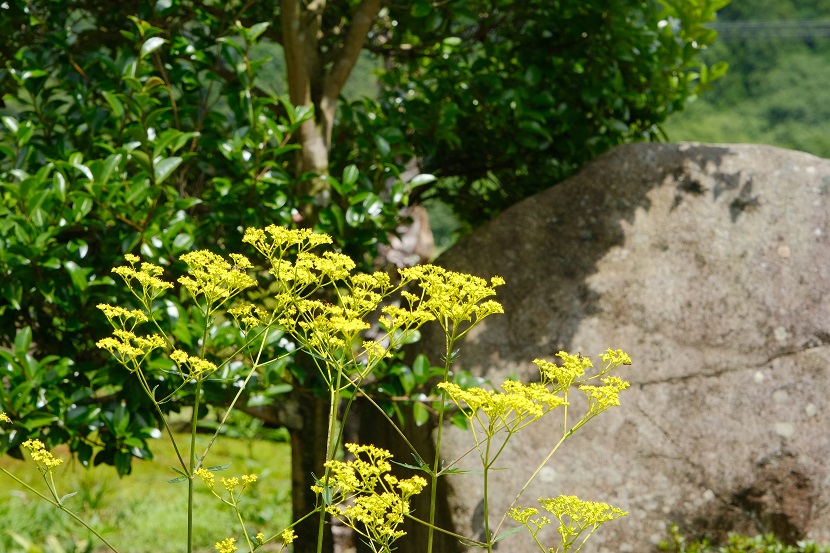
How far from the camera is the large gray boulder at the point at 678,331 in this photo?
332 centimetres

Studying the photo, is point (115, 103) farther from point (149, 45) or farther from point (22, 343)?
point (22, 343)

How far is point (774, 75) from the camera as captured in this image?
28172 millimetres

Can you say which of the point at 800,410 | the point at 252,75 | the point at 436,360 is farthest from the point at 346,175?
the point at 800,410

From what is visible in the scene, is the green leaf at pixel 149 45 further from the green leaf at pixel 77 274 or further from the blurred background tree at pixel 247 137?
the green leaf at pixel 77 274


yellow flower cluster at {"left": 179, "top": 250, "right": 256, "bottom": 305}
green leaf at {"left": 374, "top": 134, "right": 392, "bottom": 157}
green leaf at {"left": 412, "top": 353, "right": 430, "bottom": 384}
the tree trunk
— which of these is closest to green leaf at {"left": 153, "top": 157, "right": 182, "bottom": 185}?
green leaf at {"left": 374, "top": 134, "right": 392, "bottom": 157}

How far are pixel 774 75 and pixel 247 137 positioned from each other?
28.4 meters

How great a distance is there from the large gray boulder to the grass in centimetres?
223

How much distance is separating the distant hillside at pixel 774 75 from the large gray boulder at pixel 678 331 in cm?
2406

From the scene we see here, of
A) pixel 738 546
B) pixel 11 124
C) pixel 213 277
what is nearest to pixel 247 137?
pixel 11 124

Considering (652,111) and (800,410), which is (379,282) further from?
(652,111)

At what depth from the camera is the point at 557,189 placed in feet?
12.5

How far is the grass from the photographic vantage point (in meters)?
5.07

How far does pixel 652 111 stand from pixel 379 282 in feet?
9.22

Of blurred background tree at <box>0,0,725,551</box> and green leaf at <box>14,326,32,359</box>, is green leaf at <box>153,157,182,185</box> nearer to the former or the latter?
blurred background tree at <box>0,0,725,551</box>
